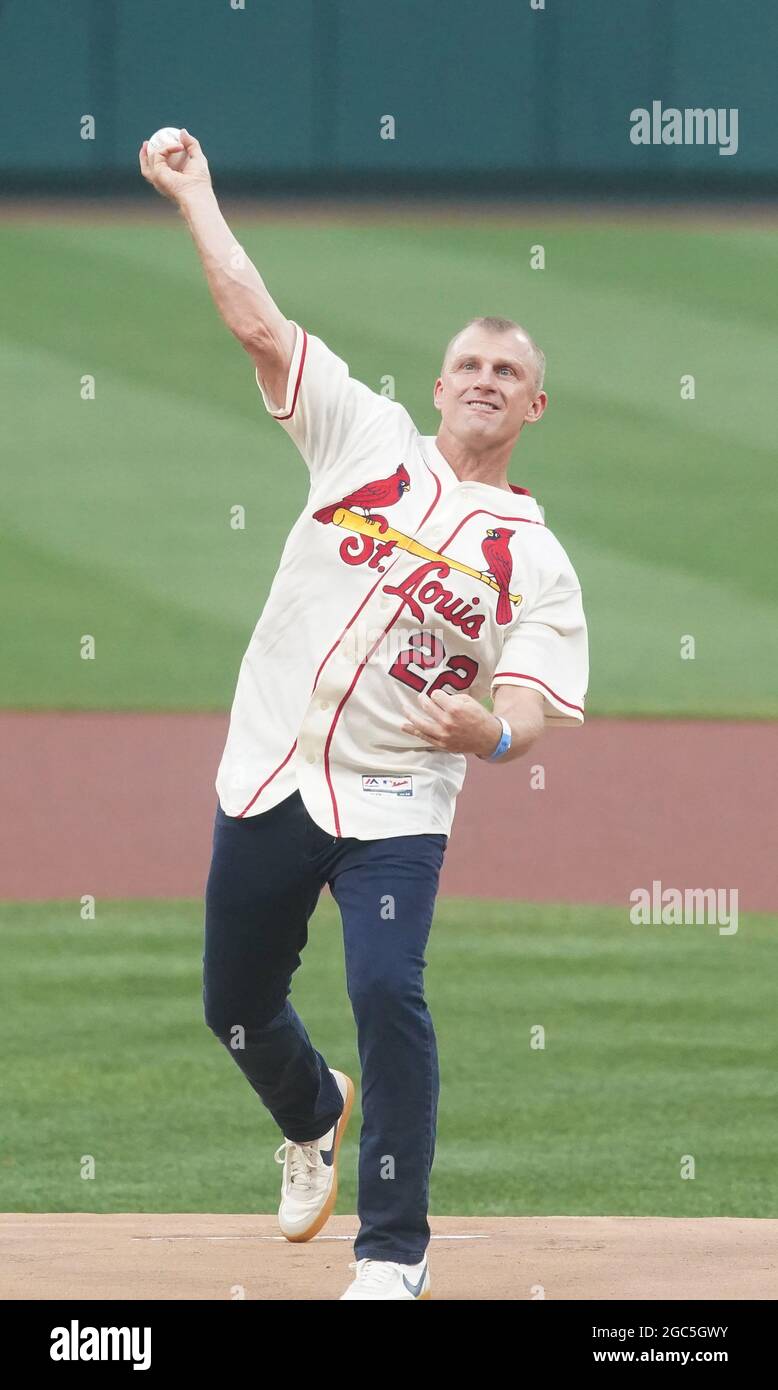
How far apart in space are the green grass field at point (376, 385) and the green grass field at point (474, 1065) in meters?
5.29

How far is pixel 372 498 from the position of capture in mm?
4383

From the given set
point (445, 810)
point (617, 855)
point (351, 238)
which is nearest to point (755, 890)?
point (617, 855)

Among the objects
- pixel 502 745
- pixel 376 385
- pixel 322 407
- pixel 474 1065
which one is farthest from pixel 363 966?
pixel 376 385

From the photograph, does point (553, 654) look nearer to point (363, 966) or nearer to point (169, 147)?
point (363, 966)

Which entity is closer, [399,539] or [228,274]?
[228,274]

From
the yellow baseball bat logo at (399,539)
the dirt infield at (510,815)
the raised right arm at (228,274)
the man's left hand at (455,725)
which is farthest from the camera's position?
the dirt infield at (510,815)

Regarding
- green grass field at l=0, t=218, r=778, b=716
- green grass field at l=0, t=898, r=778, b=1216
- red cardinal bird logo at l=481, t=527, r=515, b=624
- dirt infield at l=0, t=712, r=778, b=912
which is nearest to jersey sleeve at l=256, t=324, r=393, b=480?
red cardinal bird logo at l=481, t=527, r=515, b=624

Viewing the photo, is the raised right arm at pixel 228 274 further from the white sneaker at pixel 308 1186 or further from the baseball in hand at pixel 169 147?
the white sneaker at pixel 308 1186

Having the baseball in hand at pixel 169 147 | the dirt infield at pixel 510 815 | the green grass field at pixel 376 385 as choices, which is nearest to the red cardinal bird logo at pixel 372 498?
the baseball in hand at pixel 169 147

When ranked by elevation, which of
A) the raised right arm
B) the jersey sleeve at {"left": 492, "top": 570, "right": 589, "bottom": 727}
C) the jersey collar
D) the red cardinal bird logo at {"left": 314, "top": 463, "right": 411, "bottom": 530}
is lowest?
the jersey sleeve at {"left": 492, "top": 570, "right": 589, "bottom": 727}

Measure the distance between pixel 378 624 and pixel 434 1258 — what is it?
1.57 meters

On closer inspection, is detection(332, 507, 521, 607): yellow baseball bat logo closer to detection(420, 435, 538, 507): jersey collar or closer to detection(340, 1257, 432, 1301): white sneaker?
detection(420, 435, 538, 507): jersey collar

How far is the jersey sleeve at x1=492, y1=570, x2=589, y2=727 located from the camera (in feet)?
14.3

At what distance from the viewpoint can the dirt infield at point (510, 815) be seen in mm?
11469
